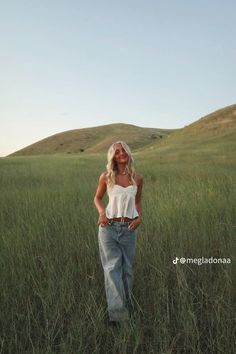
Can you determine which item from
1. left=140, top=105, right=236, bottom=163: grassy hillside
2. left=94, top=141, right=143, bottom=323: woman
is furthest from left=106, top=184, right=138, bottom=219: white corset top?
left=140, top=105, right=236, bottom=163: grassy hillside

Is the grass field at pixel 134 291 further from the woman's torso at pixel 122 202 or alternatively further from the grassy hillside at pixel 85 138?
the grassy hillside at pixel 85 138

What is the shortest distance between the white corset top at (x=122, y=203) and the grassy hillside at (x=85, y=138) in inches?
3553

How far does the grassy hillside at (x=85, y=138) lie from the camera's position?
10212 cm

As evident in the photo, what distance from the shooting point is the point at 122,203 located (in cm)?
337

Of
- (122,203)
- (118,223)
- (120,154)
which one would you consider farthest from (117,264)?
(120,154)

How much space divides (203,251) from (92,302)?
1417 millimetres

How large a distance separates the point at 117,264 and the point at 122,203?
1.54 feet

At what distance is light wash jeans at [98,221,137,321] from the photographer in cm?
327

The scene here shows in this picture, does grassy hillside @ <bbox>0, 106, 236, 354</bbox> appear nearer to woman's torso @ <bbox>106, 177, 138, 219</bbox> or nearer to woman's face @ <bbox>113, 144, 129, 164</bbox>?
woman's torso @ <bbox>106, 177, 138, 219</bbox>

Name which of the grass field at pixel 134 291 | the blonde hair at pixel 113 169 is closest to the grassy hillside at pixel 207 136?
the grass field at pixel 134 291

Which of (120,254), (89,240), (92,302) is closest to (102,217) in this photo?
(120,254)

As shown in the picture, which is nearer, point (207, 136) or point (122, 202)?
point (122, 202)

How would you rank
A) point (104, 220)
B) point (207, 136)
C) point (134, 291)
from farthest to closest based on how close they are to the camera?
point (207, 136), point (134, 291), point (104, 220)

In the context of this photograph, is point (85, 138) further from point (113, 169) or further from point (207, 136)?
point (113, 169)
